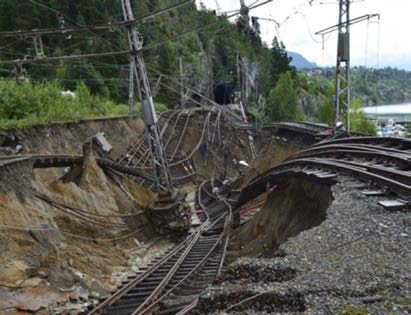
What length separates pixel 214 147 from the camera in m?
31.3

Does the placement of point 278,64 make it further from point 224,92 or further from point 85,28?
point 85,28

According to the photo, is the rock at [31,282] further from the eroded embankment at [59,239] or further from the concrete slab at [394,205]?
the concrete slab at [394,205]

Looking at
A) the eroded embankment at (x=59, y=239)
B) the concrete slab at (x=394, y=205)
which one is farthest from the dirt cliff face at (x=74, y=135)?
the concrete slab at (x=394, y=205)

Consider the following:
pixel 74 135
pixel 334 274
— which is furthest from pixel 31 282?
pixel 74 135

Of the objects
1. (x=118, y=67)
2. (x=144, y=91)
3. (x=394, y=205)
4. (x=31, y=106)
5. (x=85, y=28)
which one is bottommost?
(x=394, y=205)

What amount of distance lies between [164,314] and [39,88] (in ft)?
47.9

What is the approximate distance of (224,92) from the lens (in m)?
59.1

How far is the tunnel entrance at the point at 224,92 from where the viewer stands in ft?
189

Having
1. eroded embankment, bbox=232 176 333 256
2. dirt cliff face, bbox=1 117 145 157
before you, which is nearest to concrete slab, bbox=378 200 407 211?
eroded embankment, bbox=232 176 333 256

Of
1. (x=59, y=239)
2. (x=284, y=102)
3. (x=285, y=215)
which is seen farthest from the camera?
(x=284, y=102)

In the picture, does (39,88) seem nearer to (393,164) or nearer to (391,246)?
(393,164)

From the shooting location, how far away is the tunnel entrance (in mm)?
57700

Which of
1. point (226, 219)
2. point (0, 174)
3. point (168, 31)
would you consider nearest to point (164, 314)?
point (0, 174)

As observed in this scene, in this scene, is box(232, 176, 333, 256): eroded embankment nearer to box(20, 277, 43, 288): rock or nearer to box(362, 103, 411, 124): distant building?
box(20, 277, 43, 288): rock
